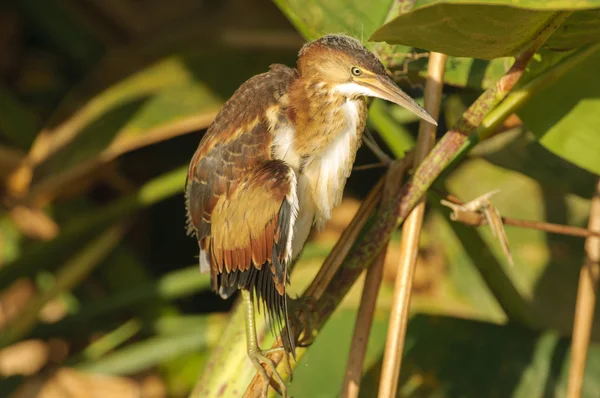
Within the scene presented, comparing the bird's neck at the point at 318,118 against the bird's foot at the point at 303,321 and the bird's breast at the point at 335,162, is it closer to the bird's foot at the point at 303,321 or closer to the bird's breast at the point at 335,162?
the bird's breast at the point at 335,162

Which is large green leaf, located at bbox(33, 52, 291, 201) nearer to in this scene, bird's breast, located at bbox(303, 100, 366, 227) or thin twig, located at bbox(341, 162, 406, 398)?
bird's breast, located at bbox(303, 100, 366, 227)

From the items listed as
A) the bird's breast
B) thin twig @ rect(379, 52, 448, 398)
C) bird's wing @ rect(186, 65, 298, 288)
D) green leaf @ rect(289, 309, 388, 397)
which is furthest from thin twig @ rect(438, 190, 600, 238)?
green leaf @ rect(289, 309, 388, 397)

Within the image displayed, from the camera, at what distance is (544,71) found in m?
1.12

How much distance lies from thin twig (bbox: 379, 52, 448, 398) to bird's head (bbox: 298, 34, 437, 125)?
0.11 meters

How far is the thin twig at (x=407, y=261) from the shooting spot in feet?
3.62

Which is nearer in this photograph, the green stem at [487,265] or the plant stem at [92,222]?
the green stem at [487,265]

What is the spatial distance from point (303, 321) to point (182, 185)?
84 centimetres

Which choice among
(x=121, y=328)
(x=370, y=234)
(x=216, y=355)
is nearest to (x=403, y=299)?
(x=370, y=234)

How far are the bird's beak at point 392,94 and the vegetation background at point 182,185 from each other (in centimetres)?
10

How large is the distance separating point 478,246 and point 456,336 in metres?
0.22

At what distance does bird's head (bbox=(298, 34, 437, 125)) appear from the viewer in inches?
42.6

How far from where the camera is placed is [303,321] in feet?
3.62

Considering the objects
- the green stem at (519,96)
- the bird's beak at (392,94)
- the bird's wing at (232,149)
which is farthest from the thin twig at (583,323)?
the bird's wing at (232,149)

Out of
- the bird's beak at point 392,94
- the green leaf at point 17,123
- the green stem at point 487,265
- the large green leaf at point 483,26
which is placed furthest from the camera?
the green leaf at point 17,123
